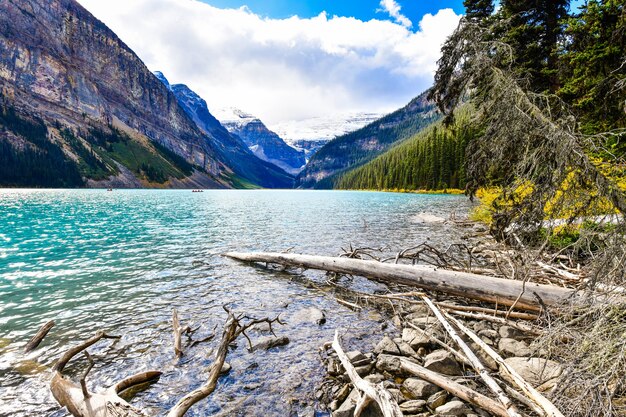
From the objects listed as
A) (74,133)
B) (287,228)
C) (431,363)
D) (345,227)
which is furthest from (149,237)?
(74,133)

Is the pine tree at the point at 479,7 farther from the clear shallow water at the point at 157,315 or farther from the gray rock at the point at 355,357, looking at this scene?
the gray rock at the point at 355,357

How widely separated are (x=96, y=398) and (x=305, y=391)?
3406 millimetres

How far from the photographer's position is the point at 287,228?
94.7 ft

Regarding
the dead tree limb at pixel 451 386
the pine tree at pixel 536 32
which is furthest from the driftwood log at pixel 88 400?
the pine tree at pixel 536 32

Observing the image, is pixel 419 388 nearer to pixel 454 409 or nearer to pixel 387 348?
pixel 454 409

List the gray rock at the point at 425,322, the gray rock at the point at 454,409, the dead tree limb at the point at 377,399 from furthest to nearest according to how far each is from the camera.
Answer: the gray rock at the point at 425,322 → the gray rock at the point at 454,409 → the dead tree limb at the point at 377,399

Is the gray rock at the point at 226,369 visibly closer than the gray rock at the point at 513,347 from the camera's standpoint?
No

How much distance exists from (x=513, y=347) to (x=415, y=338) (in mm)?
1948

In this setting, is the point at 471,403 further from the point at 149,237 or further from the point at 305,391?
the point at 149,237

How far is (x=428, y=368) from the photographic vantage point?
600cm

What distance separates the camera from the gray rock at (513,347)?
6.30m

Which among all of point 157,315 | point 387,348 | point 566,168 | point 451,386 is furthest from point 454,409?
point 157,315

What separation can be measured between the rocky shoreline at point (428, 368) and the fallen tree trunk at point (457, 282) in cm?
86

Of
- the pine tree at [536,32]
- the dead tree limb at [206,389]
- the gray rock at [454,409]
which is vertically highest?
the pine tree at [536,32]
